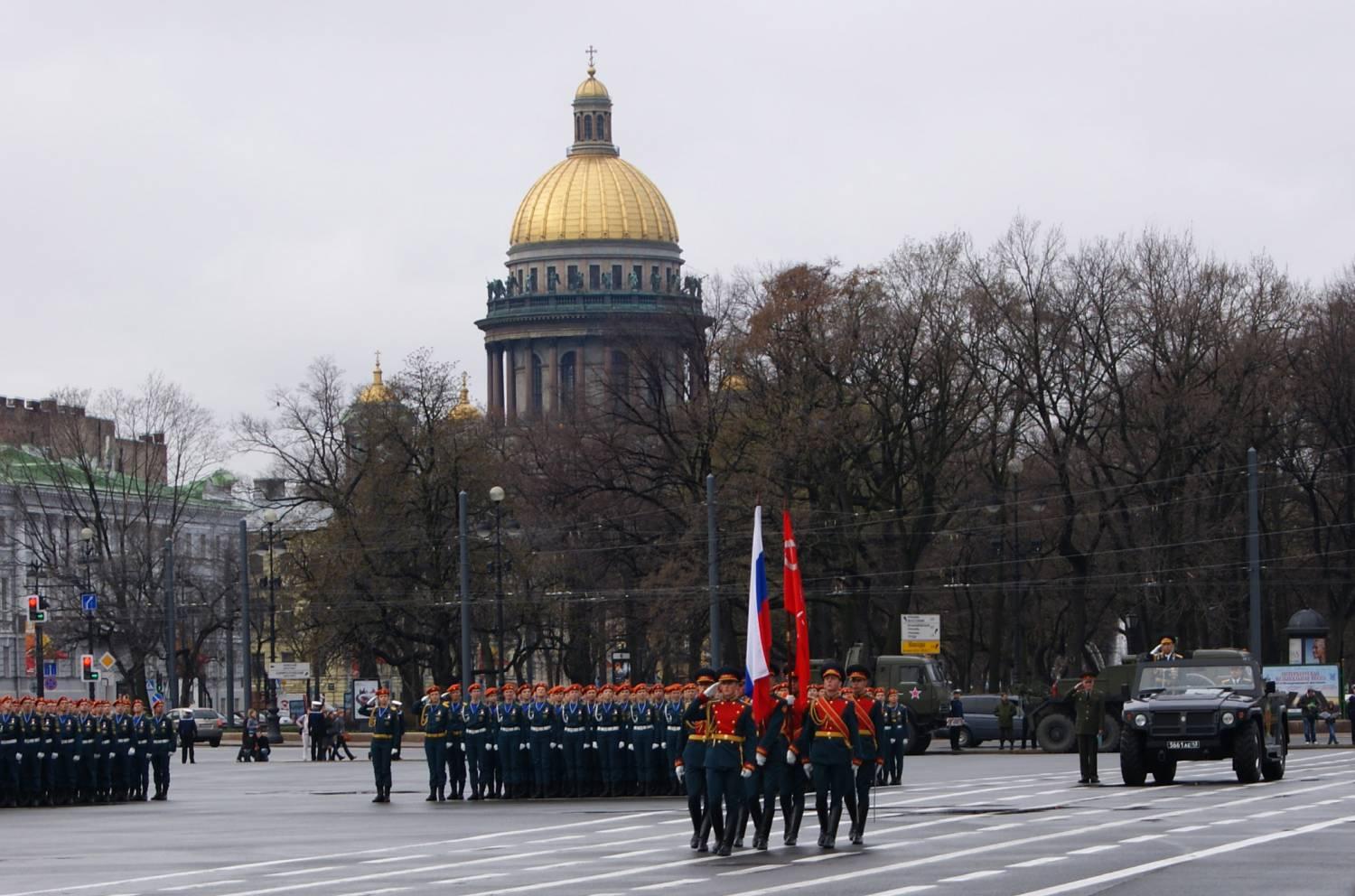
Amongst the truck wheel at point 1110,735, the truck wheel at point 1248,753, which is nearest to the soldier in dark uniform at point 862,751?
the truck wheel at point 1248,753

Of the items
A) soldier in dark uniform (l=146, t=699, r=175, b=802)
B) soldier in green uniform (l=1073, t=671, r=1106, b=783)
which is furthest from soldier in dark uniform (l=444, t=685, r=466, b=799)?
soldier in green uniform (l=1073, t=671, r=1106, b=783)

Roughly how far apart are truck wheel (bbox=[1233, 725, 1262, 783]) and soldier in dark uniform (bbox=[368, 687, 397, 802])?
406 inches

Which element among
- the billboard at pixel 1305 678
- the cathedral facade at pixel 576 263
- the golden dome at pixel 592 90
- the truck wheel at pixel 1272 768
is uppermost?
the golden dome at pixel 592 90

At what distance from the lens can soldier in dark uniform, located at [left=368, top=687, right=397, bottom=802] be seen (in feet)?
112

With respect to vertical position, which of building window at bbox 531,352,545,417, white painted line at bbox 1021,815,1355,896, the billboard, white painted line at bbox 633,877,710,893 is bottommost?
white painted line at bbox 1021,815,1355,896

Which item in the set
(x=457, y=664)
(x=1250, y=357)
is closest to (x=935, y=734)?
(x=1250, y=357)

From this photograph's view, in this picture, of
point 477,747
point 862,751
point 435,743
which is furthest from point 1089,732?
point 862,751

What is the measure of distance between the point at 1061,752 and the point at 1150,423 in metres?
14.9

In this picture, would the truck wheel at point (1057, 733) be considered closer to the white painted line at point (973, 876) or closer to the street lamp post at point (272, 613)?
the street lamp post at point (272, 613)

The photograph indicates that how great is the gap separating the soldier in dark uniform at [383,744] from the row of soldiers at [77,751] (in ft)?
14.3

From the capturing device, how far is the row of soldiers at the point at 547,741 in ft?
113

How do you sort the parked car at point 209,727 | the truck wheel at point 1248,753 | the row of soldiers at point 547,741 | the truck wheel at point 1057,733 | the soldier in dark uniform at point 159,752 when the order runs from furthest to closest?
the parked car at point 209,727 → the truck wheel at point 1057,733 → the soldier in dark uniform at point 159,752 → the row of soldiers at point 547,741 → the truck wheel at point 1248,753

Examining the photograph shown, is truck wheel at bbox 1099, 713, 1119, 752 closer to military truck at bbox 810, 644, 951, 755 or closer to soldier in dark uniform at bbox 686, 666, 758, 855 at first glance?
military truck at bbox 810, 644, 951, 755

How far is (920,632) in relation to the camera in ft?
196
